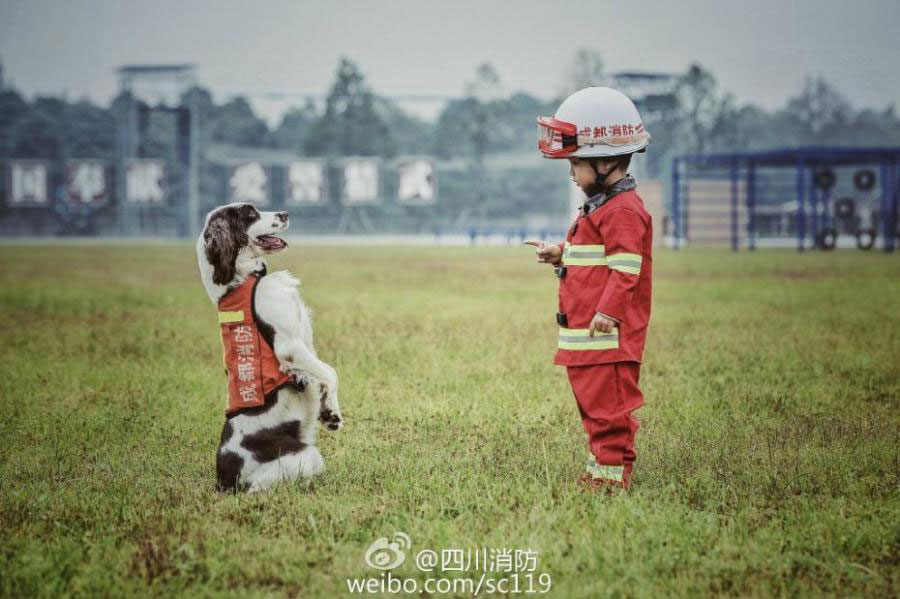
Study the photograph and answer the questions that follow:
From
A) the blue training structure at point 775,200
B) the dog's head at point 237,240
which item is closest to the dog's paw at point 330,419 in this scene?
the dog's head at point 237,240

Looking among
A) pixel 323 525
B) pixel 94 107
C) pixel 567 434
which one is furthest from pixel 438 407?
pixel 94 107

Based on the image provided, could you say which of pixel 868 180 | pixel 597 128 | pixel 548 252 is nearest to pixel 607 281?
pixel 548 252

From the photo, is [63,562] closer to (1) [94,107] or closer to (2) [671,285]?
(2) [671,285]

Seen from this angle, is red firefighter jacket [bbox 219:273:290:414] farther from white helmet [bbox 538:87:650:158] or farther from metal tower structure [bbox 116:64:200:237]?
metal tower structure [bbox 116:64:200:237]

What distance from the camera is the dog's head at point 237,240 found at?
15.3 ft

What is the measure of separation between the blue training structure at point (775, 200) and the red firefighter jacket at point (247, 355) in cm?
3023

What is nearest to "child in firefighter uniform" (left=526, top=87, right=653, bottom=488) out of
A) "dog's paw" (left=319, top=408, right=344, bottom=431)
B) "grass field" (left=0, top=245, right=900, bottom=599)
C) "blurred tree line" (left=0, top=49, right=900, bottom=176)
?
"grass field" (left=0, top=245, right=900, bottom=599)

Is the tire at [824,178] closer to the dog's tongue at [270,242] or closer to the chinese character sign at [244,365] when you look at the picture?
the dog's tongue at [270,242]

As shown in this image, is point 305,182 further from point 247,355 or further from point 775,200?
point 247,355

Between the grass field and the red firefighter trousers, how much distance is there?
234 millimetres

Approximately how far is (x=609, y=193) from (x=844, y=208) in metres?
41.2

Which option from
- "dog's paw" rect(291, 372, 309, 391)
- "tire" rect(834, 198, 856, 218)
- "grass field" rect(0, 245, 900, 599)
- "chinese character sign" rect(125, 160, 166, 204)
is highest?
"chinese character sign" rect(125, 160, 166, 204)

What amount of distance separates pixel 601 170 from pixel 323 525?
218cm

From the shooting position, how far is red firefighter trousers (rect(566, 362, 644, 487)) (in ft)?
14.7
